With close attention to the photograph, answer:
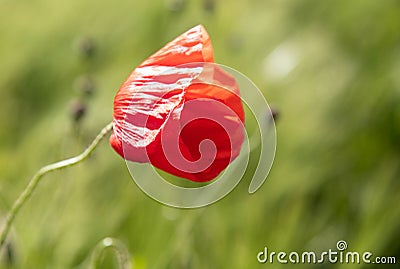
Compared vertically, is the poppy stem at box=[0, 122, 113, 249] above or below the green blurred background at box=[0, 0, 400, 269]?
above

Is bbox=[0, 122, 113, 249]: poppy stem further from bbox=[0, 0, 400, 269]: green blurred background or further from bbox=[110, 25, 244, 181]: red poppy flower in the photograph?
bbox=[0, 0, 400, 269]: green blurred background

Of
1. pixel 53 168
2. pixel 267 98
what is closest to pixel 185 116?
pixel 53 168

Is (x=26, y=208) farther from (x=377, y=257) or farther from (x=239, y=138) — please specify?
(x=239, y=138)

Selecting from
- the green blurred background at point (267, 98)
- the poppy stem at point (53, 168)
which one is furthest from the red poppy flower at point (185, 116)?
the green blurred background at point (267, 98)

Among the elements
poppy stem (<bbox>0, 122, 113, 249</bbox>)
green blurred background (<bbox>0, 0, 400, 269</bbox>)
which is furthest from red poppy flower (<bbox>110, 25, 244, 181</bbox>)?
green blurred background (<bbox>0, 0, 400, 269</bbox>)

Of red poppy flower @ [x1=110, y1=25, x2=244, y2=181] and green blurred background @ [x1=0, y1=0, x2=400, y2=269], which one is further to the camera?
green blurred background @ [x1=0, y1=0, x2=400, y2=269]

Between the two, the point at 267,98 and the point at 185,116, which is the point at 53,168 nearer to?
the point at 185,116
